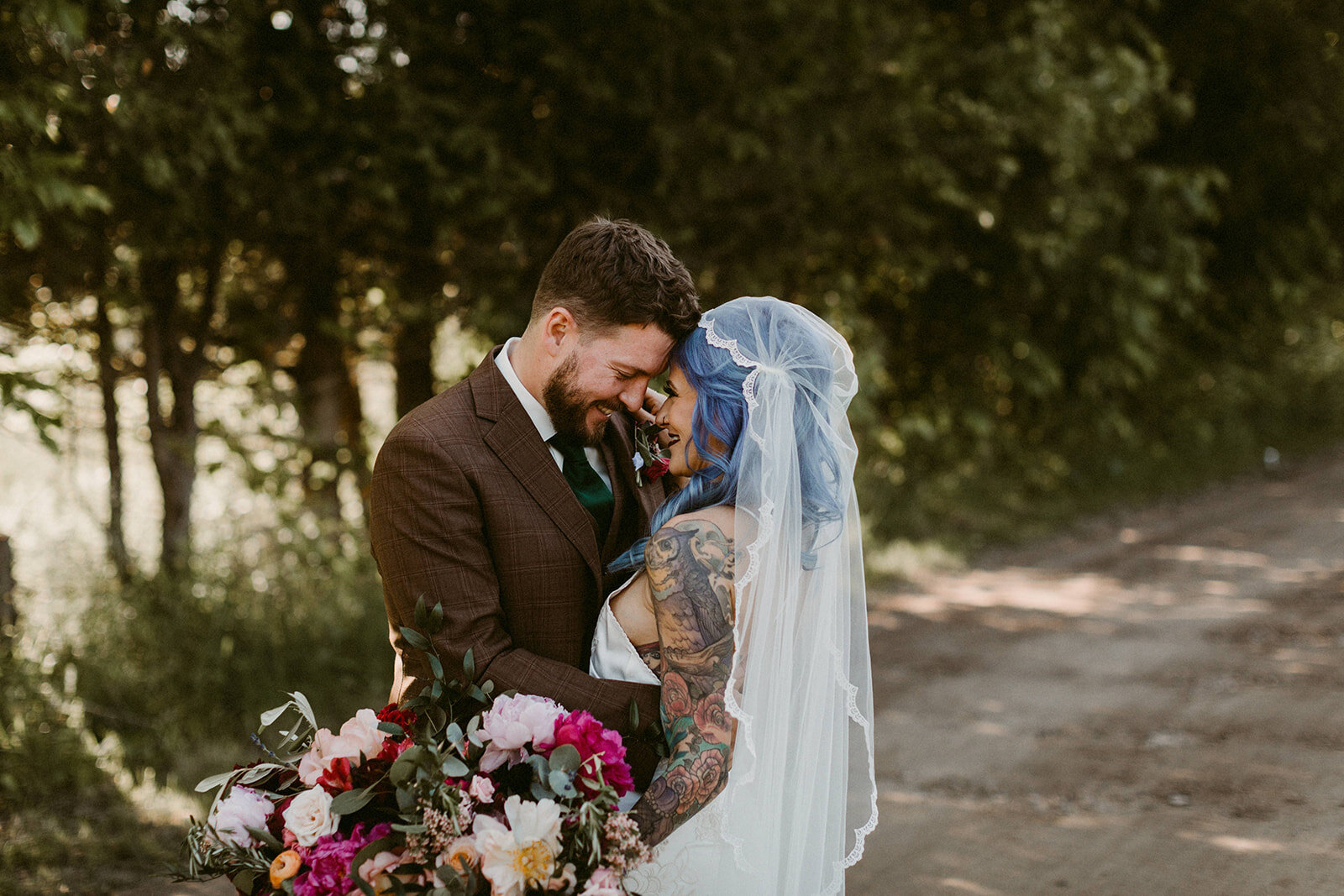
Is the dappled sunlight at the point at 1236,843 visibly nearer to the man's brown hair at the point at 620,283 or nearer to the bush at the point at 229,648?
the man's brown hair at the point at 620,283

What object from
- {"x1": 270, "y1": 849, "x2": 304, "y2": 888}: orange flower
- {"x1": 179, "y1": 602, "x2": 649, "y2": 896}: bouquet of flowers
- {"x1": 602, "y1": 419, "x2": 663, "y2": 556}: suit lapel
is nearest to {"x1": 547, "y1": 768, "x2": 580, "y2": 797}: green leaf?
{"x1": 179, "y1": 602, "x2": 649, "y2": 896}: bouquet of flowers

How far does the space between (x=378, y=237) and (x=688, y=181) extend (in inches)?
75.3

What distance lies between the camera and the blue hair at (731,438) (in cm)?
242

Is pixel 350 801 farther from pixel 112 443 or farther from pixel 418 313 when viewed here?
pixel 112 443

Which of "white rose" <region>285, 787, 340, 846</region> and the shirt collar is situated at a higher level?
the shirt collar

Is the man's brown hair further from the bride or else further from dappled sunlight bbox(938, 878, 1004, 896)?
dappled sunlight bbox(938, 878, 1004, 896)

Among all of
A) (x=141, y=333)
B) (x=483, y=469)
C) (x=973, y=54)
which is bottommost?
(x=483, y=469)

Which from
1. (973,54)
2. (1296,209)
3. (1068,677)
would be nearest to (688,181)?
(973,54)

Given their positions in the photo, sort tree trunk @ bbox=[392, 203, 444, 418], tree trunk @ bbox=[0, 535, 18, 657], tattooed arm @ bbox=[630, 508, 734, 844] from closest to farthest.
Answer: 1. tattooed arm @ bbox=[630, 508, 734, 844]
2. tree trunk @ bbox=[0, 535, 18, 657]
3. tree trunk @ bbox=[392, 203, 444, 418]

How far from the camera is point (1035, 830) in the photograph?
4117 mm

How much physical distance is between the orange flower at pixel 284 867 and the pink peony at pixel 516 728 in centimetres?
40

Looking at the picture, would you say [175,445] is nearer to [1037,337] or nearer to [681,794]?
[681,794]

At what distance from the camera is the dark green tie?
8.55ft

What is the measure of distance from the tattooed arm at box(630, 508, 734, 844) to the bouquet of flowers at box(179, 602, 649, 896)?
0.60ft
